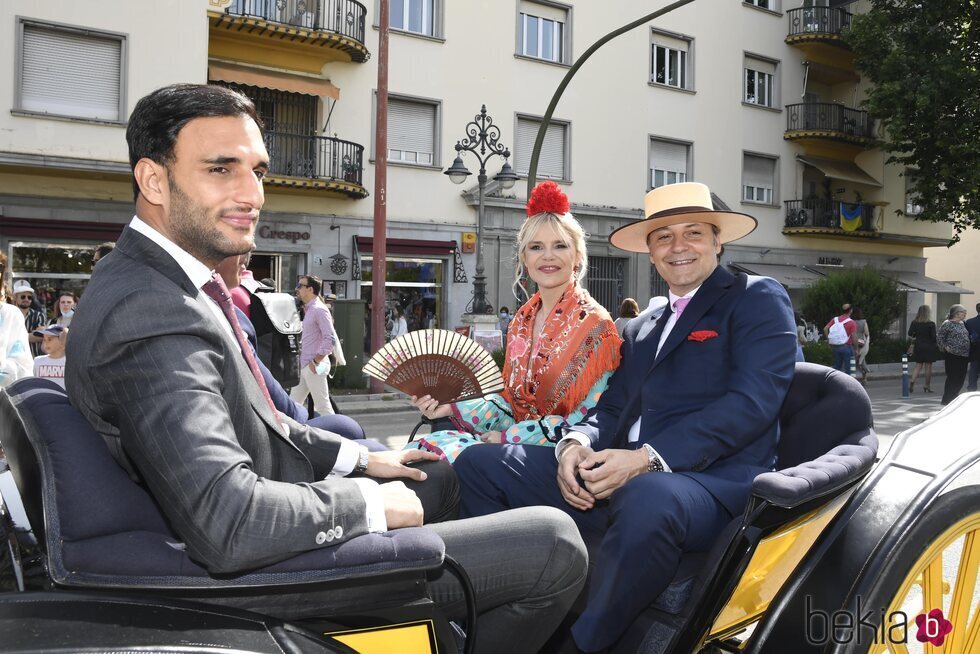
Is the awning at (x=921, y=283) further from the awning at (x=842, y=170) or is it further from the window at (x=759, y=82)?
the window at (x=759, y=82)

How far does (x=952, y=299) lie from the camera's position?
31.9 m

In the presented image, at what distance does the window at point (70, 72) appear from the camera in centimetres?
1436

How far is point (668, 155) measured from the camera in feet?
75.8

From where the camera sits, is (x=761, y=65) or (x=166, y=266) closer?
(x=166, y=266)

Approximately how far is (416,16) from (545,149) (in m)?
4.58

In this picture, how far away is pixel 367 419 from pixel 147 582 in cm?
1046

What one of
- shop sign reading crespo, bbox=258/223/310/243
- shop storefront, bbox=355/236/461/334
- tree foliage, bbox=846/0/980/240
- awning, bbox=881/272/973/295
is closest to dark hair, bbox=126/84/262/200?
shop sign reading crespo, bbox=258/223/310/243

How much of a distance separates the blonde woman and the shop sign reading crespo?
47.0 feet

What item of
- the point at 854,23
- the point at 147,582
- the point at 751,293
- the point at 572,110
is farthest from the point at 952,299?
the point at 147,582

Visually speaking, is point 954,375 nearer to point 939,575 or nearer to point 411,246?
point 411,246

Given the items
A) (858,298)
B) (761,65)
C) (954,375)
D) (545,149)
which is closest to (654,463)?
A: (954,375)

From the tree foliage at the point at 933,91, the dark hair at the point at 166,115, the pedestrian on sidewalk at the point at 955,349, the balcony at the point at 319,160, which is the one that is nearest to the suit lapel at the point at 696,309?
the dark hair at the point at 166,115

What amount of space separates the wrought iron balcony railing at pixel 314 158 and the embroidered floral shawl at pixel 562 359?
14496 millimetres

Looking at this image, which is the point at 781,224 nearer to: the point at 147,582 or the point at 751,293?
the point at 751,293
